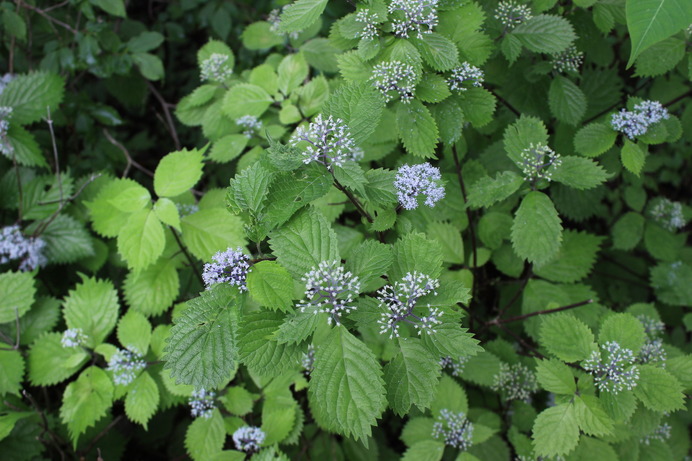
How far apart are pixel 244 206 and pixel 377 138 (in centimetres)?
103

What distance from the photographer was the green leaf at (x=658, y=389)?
1692mm

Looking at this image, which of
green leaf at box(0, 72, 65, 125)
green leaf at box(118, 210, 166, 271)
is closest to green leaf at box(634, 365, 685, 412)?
green leaf at box(118, 210, 166, 271)

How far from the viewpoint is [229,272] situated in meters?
1.37

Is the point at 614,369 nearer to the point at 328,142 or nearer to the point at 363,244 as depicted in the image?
the point at 363,244

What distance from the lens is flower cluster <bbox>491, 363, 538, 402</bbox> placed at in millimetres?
2203

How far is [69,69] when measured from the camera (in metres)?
2.77

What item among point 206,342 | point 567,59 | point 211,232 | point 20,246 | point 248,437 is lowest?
point 248,437

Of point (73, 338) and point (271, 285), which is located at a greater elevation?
point (271, 285)

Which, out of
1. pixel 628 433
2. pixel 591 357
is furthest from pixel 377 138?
pixel 628 433

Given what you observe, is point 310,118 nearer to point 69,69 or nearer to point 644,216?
point 69,69

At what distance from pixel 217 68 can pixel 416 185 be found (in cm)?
169

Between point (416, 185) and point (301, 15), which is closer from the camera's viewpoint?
point (416, 185)

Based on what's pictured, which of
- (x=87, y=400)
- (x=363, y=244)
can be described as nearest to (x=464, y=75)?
(x=363, y=244)

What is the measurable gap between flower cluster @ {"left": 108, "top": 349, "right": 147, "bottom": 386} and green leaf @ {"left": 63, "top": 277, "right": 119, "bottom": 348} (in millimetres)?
182
